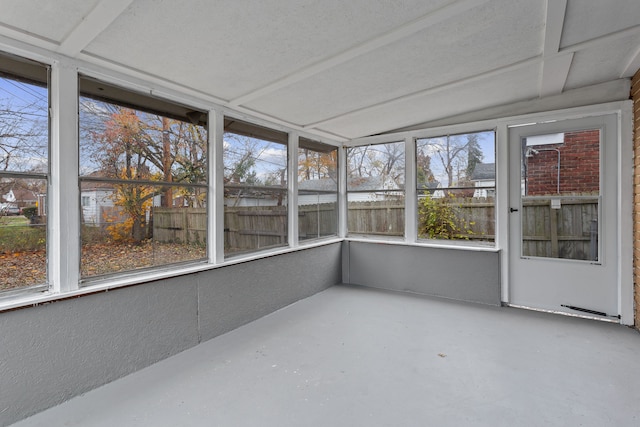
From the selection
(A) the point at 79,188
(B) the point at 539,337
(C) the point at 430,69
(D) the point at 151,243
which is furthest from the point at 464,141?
(A) the point at 79,188

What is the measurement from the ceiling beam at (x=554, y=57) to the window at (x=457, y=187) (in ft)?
2.58

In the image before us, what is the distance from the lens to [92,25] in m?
1.78

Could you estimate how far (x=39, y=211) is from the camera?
204cm

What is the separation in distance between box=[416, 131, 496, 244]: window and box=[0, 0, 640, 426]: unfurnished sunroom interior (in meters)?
0.03

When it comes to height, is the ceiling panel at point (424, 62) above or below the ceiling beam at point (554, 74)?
below

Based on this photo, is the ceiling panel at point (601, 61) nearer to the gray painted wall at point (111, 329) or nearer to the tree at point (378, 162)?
the tree at point (378, 162)

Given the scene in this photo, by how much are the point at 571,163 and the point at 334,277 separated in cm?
325

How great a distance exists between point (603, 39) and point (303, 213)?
332 centimetres

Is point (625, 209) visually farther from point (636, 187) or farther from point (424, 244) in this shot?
point (424, 244)

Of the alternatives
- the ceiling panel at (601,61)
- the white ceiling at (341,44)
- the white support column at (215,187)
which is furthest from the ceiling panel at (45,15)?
the ceiling panel at (601,61)

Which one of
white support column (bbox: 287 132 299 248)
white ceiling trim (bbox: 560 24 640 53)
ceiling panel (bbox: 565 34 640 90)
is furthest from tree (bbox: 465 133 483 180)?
white support column (bbox: 287 132 299 248)

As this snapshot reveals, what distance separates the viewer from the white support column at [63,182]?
206cm

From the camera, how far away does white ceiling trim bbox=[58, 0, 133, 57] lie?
1.62 metres

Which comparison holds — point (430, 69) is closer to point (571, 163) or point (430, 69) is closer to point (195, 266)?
point (571, 163)
